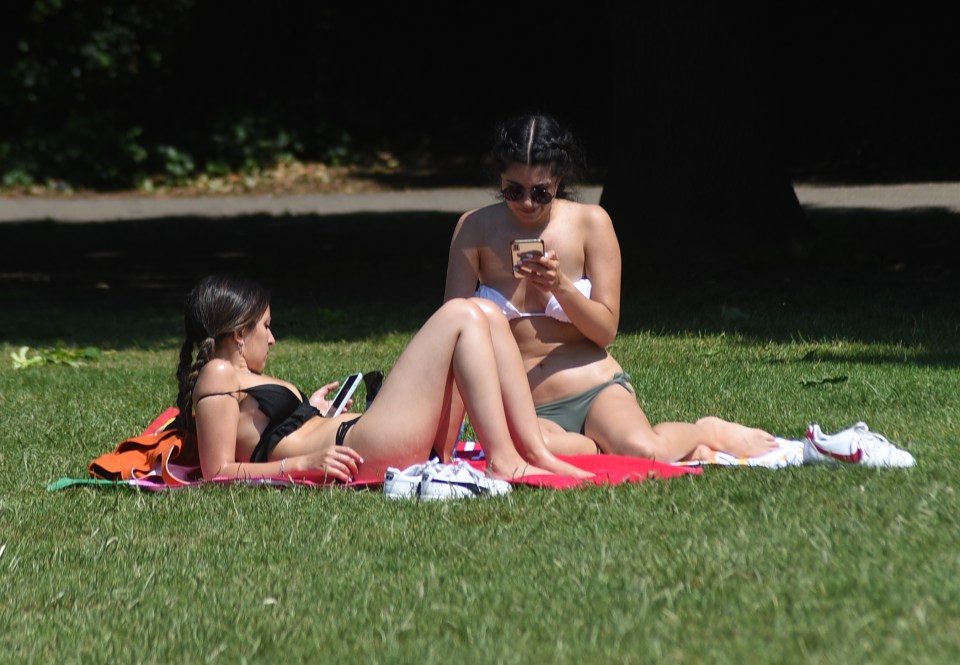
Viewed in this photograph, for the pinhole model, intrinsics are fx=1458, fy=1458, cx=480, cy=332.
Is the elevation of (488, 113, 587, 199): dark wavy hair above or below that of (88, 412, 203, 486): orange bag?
above

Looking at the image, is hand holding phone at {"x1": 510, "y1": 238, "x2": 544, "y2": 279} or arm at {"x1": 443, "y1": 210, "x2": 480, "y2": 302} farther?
arm at {"x1": 443, "y1": 210, "x2": 480, "y2": 302}

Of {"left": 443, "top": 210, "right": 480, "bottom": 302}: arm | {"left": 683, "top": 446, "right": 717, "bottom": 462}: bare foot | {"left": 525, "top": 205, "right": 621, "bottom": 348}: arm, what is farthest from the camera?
{"left": 443, "top": 210, "right": 480, "bottom": 302}: arm

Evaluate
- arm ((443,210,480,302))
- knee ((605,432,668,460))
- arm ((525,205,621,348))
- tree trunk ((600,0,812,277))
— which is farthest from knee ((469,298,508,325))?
tree trunk ((600,0,812,277))

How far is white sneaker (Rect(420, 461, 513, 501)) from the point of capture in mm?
4711

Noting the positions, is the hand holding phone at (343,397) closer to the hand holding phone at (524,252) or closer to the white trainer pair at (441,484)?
the white trainer pair at (441,484)

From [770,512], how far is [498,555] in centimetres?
80

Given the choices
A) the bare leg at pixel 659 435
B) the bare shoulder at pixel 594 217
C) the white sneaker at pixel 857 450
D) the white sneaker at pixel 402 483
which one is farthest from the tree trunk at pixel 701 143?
the white sneaker at pixel 402 483

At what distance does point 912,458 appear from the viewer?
4.69 metres

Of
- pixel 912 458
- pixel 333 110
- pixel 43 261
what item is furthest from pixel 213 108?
pixel 912 458

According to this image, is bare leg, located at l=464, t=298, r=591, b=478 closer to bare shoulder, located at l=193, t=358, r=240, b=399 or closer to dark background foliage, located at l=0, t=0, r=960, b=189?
bare shoulder, located at l=193, t=358, r=240, b=399

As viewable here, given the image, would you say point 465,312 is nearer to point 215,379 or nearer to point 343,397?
point 343,397

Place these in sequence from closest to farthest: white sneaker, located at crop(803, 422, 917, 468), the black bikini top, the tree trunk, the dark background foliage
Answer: white sneaker, located at crop(803, 422, 917, 468) < the black bikini top < the tree trunk < the dark background foliage

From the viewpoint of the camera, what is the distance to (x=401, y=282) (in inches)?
483

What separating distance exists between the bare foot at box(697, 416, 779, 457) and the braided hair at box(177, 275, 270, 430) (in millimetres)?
1694
